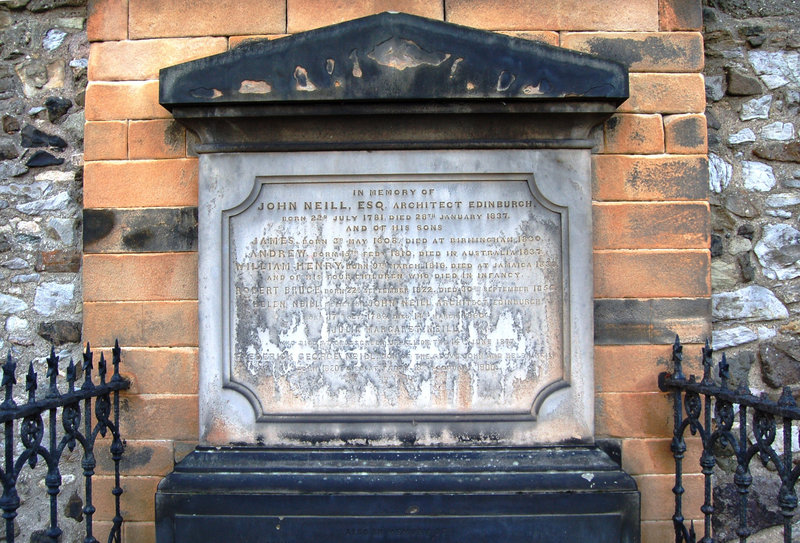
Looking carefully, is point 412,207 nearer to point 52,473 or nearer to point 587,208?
point 587,208

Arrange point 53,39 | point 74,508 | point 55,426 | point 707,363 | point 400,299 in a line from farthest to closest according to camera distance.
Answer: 1. point 53,39
2. point 74,508
3. point 400,299
4. point 707,363
5. point 55,426

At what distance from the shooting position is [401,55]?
9.50ft

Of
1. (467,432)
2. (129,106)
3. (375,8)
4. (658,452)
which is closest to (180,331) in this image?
(129,106)

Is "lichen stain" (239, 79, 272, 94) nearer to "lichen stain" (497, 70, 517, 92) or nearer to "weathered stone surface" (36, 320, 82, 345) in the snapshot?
"lichen stain" (497, 70, 517, 92)

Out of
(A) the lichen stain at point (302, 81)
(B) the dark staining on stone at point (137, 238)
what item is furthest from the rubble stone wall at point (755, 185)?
(B) the dark staining on stone at point (137, 238)

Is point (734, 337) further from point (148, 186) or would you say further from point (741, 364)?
point (148, 186)

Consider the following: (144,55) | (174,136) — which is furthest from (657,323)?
(144,55)

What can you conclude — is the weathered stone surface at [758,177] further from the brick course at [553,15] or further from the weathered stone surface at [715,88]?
the brick course at [553,15]

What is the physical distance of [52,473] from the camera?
2568 mm

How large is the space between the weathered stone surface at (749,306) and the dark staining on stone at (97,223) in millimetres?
3139

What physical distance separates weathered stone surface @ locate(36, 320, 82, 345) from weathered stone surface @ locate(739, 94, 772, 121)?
12.3 feet

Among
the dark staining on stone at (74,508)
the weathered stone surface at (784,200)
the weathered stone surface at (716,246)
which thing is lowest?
the dark staining on stone at (74,508)

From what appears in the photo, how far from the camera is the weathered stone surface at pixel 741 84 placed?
3.38 metres

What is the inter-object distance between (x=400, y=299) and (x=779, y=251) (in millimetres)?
2056
